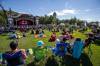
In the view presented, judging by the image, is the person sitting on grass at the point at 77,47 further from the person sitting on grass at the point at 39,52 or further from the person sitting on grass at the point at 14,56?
the person sitting on grass at the point at 14,56

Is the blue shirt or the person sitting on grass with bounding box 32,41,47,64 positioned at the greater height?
the blue shirt

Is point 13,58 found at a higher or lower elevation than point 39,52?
higher

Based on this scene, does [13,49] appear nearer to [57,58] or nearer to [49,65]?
[49,65]

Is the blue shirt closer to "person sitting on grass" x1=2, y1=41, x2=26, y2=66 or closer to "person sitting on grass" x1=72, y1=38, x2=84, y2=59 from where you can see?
"person sitting on grass" x1=2, y1=41, x2=26, y2=66

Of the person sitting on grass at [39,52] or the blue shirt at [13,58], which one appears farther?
the person sitting on grass at [39,52]

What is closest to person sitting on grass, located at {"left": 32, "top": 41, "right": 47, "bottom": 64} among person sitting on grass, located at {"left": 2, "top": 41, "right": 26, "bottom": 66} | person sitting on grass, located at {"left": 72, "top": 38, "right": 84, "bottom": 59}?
person sitting on grass, located at {"left": 72, "top": 38, "right": 84, "bottom": 59}

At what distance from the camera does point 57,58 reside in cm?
1287

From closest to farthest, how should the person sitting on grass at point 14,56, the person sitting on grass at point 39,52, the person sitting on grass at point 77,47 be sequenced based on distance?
1. the person sitting on grass at point 14,56
2. the person sitting on grass at point 39,52
3. the person sitting on grass at point 77,47

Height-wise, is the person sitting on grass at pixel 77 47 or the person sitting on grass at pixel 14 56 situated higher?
the person sitting on grass at pixel 14 56

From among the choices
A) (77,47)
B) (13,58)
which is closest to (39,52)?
(77,47)

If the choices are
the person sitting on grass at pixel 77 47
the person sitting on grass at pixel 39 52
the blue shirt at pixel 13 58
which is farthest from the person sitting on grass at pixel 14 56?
the person sitting on grass at pixel 77 47

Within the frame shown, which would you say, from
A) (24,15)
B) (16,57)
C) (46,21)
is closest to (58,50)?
(16,57)

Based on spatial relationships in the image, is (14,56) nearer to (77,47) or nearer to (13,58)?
(13,58)

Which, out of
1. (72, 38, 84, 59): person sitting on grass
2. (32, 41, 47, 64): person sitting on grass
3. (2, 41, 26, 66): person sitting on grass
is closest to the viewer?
(2, 41, 26, 66): person sitting on grass
